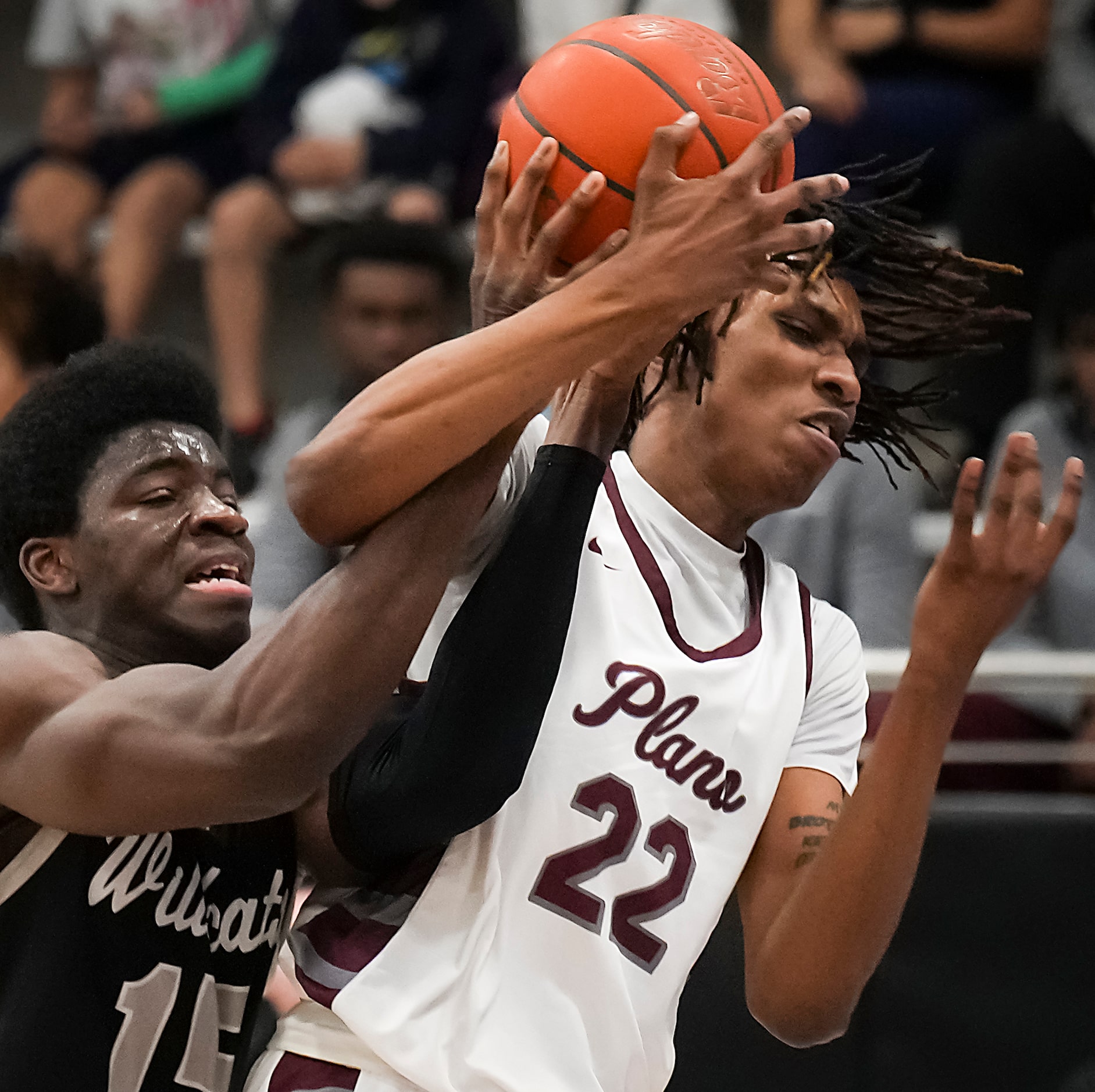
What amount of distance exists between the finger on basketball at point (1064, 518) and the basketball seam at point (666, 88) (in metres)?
0.49

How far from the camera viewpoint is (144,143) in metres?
4.99

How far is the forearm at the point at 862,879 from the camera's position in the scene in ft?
5.92

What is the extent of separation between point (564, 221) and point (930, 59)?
→ 311 centimetres

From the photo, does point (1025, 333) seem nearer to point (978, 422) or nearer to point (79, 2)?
point (978, 422)

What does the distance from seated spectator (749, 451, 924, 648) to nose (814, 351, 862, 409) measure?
4.19ft

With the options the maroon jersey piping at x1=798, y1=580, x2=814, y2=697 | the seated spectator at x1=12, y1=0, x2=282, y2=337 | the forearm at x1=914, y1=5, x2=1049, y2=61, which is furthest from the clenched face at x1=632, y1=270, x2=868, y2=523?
the seated spectator at x1=12, y1=0, x2=282, y2=337

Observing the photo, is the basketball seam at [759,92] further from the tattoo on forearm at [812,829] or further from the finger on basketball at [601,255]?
the tattoo on forearm at [812,829]

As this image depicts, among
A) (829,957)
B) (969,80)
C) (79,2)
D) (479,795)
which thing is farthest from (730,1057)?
(79,2)

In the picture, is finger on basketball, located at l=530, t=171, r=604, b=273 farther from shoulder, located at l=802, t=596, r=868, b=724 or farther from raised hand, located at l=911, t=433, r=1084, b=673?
shoulder, located at l=802, t=596, r=868, b=724

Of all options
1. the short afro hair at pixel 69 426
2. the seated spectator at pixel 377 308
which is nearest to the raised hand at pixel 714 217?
the short afro hair at pixel 69 426

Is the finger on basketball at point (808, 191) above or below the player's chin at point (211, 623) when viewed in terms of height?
above

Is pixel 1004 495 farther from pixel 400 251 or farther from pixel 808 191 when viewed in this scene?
pixel 400 251

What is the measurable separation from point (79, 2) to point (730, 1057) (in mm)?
3863

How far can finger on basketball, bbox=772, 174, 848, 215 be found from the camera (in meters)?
1.58
